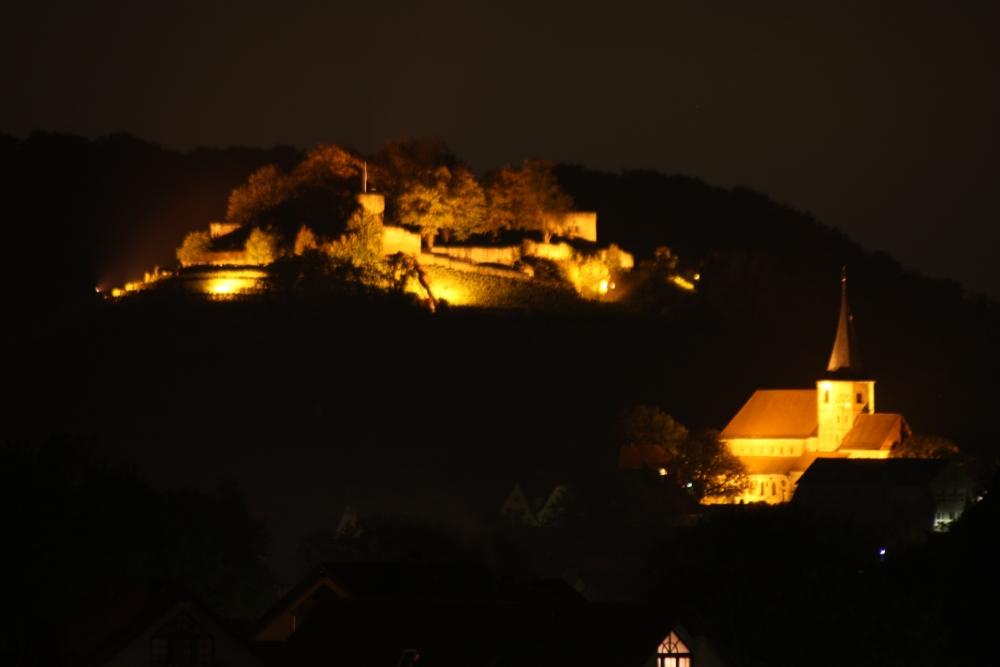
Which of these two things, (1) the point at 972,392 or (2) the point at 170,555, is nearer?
(2) the point at 170,555

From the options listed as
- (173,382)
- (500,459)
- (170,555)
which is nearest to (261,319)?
(173,382)

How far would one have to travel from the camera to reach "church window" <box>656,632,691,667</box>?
31219 millimetres

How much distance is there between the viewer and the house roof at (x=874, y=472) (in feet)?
341

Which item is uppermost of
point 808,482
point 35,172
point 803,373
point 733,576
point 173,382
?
point 35,172

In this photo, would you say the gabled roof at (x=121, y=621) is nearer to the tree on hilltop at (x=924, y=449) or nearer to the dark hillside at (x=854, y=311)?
the tree on hilltop at (x=924, y=449)

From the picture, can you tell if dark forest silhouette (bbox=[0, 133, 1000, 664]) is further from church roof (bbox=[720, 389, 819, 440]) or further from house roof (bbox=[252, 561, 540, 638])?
house roof (bbox=[252, 561, 540, 638])

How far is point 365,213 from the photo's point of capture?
391 ft

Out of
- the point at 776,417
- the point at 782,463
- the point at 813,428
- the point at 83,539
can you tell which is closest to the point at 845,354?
the point at 813,428

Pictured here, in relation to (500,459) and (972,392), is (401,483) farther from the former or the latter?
(972,392)

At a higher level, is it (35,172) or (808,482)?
(35,172)

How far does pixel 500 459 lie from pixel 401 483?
37.0 ft

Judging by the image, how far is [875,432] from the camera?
379 feet

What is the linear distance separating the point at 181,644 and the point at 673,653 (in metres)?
7.42

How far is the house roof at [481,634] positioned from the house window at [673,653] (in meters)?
0.31
